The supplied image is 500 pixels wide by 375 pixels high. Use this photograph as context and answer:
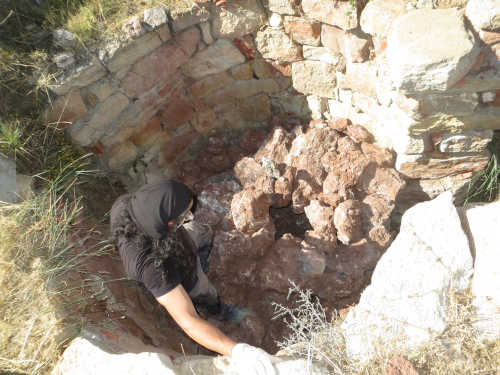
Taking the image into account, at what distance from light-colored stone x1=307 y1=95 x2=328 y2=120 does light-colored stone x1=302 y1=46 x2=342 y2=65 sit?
424 mm

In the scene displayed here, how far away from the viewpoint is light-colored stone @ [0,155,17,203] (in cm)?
271

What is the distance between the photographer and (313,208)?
10.9ft

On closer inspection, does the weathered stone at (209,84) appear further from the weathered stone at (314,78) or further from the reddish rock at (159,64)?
the weathered stone at (314,78)

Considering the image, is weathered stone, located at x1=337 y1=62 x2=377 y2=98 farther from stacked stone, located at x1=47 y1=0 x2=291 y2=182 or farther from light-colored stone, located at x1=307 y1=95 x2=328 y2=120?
stacked stone, located at x1=47 y1=0 x2=291 y2=182

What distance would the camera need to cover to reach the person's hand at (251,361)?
202cm

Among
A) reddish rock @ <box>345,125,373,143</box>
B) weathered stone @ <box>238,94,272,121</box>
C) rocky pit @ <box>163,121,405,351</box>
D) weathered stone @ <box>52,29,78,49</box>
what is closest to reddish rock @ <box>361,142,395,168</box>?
rocky pit @ <box>163,121,405,351</box>

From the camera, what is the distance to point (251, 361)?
2059 millimetres

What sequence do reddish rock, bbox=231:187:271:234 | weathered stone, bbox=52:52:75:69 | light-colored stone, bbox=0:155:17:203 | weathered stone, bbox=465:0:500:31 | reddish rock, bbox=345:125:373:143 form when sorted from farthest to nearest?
1. reddish rock, bbox=345:125:373:143
2. reddish rock, bbox=231:187:271:234
3. weathered stone, bbox=52:52:75:69
4. light-colored stone, bbox=0:155:17:203
5. weathered stone, bbox=465:0:500:31

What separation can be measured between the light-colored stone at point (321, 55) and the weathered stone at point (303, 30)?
0.06 m

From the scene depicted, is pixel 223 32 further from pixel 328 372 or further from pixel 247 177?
pixel 328 372

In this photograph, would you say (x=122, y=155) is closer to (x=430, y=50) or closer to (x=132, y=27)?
(x=132, y=27)

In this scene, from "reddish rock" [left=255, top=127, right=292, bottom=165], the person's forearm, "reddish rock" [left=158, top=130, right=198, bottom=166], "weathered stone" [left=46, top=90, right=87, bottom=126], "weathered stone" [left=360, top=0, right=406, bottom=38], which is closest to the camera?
the person's forearm

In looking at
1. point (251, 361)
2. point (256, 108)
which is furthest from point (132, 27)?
point (251, 361)

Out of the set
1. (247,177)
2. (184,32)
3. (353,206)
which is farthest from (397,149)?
(184,32)
